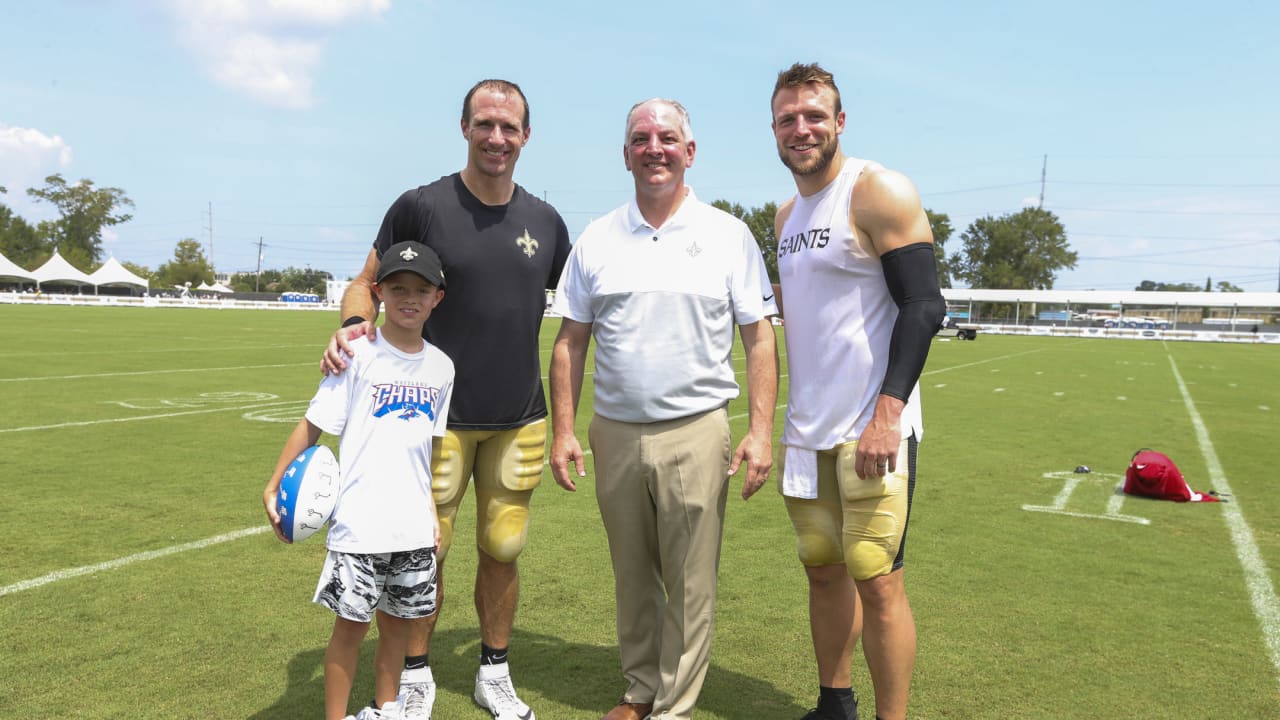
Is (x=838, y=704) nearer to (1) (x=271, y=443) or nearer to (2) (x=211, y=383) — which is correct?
(1) (x=271, y=443)

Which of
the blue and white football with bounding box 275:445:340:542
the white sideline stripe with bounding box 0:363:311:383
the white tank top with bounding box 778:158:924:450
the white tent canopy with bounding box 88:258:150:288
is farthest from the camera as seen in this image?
the white tent canopy with bounding box 88:258:150:288

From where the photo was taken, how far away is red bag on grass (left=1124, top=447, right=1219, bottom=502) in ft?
24.4

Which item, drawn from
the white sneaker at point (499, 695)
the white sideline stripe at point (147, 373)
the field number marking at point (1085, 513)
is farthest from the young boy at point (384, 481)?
the white sideline stripe at point (147, 373)

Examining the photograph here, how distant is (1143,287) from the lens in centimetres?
15188

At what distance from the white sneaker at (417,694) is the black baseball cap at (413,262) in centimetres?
149

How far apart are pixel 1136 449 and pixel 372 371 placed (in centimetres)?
981

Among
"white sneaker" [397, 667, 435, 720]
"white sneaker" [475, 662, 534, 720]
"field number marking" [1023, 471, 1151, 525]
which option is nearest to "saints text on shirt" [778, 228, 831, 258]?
"white sneaker" [475, 662, 534, 720]

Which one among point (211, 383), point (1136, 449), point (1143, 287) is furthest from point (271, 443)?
point (1143, 287)

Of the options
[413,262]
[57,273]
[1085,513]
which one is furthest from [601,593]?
[57,273]

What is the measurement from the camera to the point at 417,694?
3.38 metres

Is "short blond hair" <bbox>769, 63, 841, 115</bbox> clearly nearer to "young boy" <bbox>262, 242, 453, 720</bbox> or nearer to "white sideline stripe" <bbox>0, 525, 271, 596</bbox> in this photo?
"young boy" <bbox>262, 242, 453, 720</bbox>

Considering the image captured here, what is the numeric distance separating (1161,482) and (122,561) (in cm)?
764

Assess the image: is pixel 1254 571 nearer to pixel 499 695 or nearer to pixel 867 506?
pixel 867 506

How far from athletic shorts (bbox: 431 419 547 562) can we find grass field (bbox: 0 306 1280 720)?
651mm
